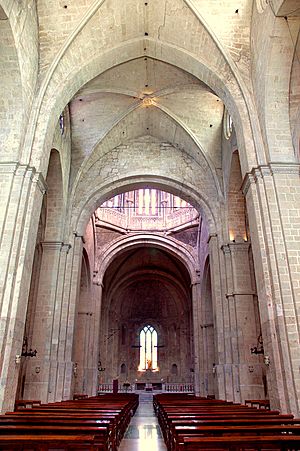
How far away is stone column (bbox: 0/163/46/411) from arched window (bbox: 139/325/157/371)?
27070 millimetres

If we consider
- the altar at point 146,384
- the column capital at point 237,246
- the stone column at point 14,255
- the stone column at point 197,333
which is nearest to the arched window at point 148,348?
the altar at point 146,384

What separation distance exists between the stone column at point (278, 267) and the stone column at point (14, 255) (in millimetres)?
6032

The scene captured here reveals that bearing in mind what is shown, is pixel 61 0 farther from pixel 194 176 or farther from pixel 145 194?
pixel 145 194

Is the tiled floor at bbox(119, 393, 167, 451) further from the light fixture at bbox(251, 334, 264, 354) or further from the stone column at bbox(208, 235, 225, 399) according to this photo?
the stone column at bbox(208, 235, 225, 399)

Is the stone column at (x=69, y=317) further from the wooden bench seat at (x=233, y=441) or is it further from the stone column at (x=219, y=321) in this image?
the wooden bench seat at (x=233, y=441)

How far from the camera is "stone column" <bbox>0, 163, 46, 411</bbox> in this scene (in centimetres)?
865

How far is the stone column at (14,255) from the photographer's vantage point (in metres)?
8.65

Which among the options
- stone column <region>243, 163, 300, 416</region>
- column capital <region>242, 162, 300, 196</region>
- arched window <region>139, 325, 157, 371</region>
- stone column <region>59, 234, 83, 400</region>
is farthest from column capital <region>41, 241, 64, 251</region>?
arched window <region>139, 325, 157, 371</region>

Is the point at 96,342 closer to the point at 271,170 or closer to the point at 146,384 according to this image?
the point at 146,384

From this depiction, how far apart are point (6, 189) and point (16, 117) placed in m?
2.31

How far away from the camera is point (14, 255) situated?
30.5 feet

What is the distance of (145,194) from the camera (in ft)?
96.1

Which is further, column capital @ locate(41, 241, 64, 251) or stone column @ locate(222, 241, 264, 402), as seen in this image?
column capital @ locate(41, 241, 64, 251)

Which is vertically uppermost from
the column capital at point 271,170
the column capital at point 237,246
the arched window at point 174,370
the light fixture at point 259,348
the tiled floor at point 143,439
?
the column capital at point 237,246
